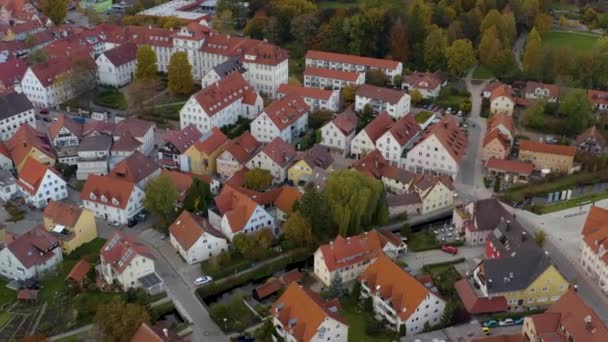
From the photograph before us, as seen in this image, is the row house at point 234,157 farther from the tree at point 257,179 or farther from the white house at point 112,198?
the white house at point 112,198

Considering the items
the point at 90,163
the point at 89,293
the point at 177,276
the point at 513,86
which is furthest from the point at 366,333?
the point at 513,86

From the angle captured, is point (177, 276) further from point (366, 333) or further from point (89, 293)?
point (366, 333)

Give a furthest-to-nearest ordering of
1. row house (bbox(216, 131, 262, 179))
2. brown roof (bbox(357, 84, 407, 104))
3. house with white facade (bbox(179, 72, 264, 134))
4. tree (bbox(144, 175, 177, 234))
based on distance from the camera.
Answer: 1. brown roof (bbox(357, 84, 407, 104))
2. house with white facade (bbox(179, 72, 264, 134))
3. row house (bbox(216, 131, 262, 179))
4. tree (bbox(144, 175, 177, 234))

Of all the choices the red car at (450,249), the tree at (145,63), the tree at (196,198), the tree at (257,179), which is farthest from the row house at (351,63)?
the red car at (450,249)

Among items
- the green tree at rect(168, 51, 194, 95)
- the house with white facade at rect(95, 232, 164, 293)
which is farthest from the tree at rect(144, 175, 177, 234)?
the green tree at rect(168, 51, 194, 95)

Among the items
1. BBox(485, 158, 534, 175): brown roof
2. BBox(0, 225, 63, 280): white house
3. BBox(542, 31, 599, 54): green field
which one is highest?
BBox(542, 31, 599, 54): green field

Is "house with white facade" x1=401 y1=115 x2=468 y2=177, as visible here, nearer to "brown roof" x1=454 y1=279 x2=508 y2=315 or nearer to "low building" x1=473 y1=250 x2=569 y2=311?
"low building" x1=473 y1=250 x2=569 y2=311

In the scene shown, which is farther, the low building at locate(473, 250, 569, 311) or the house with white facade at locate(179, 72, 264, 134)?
the house with white facade at locate(179, 72, 264, 134)
